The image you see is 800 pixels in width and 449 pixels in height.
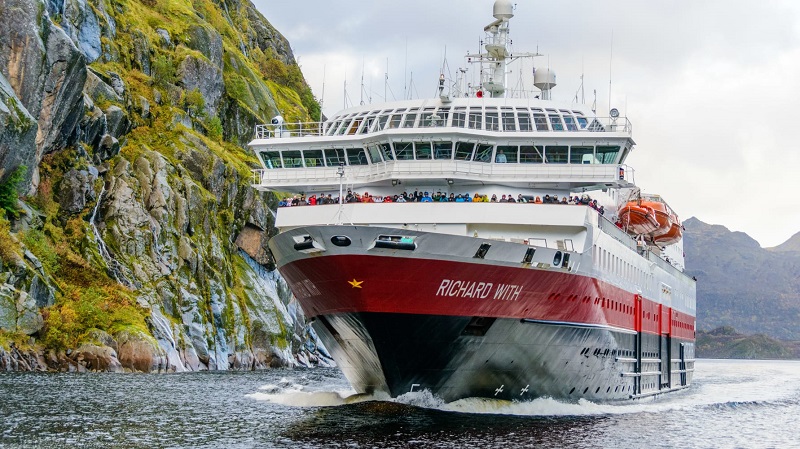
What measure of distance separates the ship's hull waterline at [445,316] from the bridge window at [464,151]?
6668 mm

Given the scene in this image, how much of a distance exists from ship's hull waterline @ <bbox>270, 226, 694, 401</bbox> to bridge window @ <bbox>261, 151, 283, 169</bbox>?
620 centimetres

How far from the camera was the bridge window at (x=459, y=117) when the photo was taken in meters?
46.0

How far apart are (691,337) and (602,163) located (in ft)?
122

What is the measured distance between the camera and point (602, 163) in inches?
1779

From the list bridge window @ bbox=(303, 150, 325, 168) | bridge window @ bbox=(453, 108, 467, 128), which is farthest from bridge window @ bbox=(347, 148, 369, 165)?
bridge window @ bbox=(453, 108, 467, 128)

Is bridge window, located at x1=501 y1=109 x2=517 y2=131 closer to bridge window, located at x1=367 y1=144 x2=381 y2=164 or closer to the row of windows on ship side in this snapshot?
the row of windows on ship side

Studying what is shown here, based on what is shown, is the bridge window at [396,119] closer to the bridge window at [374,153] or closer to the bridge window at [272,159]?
the bridge window at [374,153]

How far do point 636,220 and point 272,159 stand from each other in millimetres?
21308

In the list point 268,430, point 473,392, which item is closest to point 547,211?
point 473,392

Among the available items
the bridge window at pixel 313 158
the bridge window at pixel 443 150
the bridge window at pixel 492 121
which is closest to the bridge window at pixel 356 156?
the bridge window at pixel 313 158

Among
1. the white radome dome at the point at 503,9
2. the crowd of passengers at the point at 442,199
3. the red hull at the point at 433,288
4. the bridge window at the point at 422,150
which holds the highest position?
the white radome dome at the point at 503,9

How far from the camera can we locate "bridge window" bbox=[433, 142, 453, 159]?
144 ft

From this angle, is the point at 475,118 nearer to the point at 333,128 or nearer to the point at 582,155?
the point at 582,155

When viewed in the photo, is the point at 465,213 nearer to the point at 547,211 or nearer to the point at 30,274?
the point at 547,211
